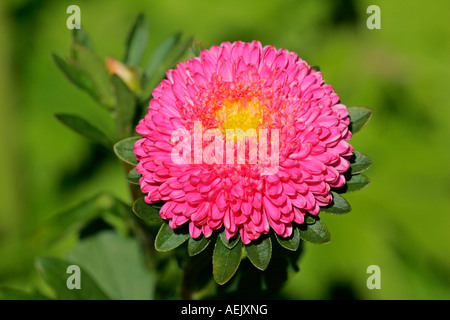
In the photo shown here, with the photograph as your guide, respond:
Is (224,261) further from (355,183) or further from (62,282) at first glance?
(62,282)

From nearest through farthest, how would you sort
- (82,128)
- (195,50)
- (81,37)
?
1. (195,50)
2. (82,128)
3. (81,37)

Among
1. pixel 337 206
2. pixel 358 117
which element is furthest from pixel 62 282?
pixel 358 117

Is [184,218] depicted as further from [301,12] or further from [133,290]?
[301,12]

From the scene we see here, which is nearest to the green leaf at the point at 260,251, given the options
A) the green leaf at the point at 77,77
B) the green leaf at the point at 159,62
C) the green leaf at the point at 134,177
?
the green leaf at the point at 134,177

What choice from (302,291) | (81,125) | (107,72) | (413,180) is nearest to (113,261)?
(81,125)

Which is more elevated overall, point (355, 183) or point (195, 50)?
point (195, 50)
